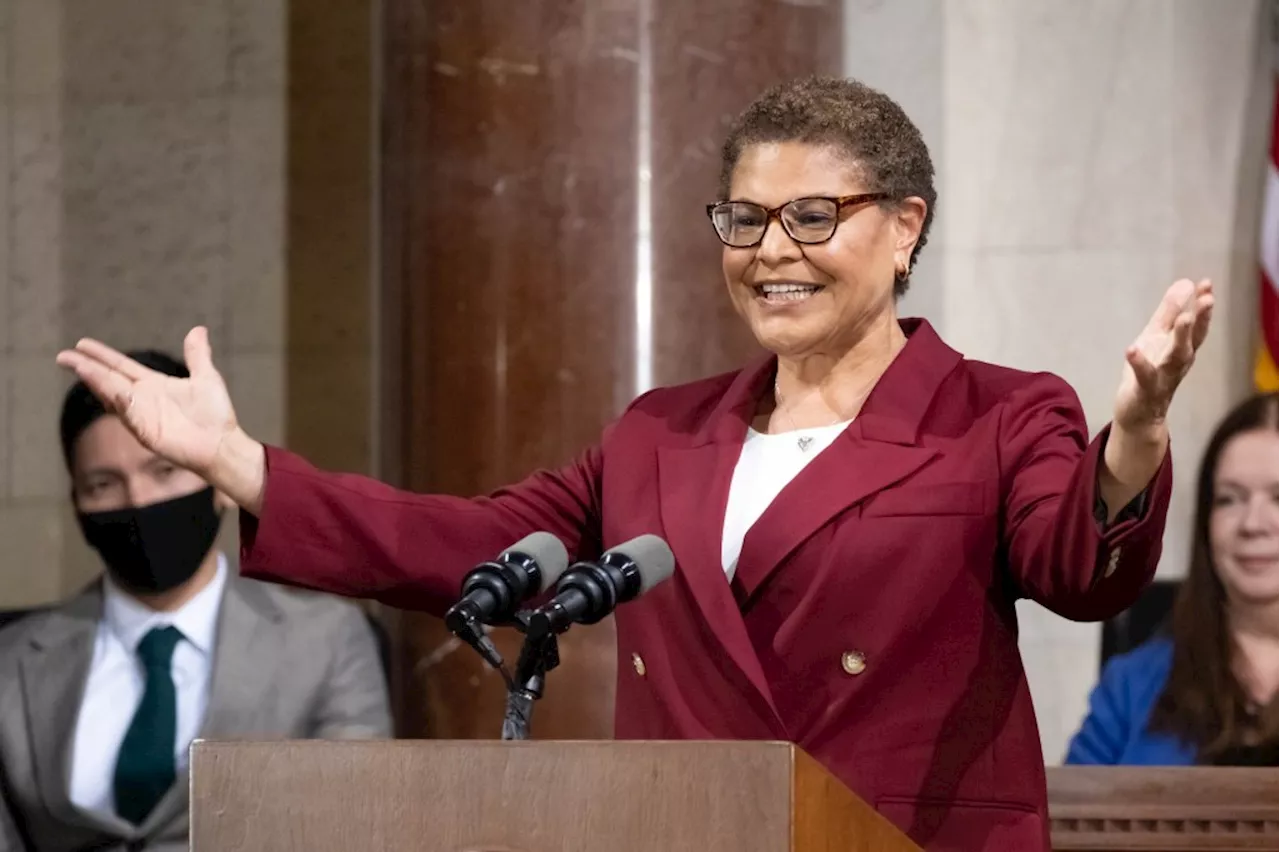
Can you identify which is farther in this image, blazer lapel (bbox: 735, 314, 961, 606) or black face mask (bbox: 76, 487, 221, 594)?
black face mask (bbox: 76, 487, 221, 594)

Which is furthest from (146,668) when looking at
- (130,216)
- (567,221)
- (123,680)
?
(130,216)

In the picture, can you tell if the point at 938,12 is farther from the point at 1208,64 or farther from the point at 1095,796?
the point at 1095,796

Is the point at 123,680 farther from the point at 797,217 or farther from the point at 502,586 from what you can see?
the point at 502,586

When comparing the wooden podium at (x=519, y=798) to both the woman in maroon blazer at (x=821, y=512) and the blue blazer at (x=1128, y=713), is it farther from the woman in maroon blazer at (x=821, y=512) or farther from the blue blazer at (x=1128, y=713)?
the blue blazer at (x=1128, y=713)

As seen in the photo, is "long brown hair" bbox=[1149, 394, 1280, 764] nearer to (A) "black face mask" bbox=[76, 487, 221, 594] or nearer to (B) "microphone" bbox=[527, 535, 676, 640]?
(A) "black face mask" bbox=[76, 487, 221, 594]

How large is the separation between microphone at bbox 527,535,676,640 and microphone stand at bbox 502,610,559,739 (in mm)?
13

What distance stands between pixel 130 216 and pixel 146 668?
1.91 meters

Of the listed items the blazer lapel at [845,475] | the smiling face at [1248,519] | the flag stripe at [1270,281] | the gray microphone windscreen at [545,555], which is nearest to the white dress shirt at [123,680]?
the blazer lapel at [845,475]

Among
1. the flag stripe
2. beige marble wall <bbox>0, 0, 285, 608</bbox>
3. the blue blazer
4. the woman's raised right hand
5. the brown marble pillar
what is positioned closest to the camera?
the woman's raised right hand

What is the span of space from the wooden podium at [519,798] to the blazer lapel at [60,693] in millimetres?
2067

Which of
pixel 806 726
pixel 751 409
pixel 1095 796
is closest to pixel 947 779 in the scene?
pixel 806 726

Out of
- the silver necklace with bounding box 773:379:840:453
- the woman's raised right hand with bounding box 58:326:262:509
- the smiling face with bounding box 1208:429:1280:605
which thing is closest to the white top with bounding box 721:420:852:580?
the silver necklace with bounding box 773:379:840:453

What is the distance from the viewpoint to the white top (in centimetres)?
266

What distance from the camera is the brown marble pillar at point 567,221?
173 inches
